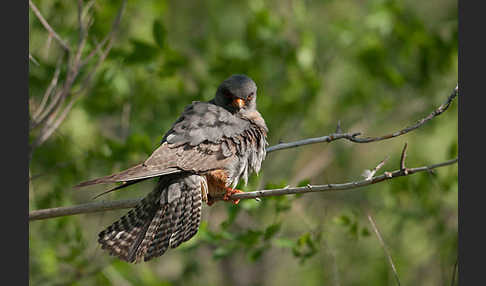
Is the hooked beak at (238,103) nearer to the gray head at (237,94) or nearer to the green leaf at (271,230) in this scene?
the gray head at (237,94)

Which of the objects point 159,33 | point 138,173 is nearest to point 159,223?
point 138,173

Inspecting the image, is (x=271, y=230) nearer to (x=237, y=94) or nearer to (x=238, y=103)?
(x=238, y=103)

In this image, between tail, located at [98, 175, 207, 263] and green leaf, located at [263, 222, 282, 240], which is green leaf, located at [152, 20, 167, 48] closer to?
tail, located at [98, 175, 207, 263]

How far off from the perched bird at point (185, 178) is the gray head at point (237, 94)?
483mm

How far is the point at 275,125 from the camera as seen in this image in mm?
7707

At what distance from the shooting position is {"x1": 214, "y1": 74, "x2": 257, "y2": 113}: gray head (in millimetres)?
5348

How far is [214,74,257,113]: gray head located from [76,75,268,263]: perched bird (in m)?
0.48

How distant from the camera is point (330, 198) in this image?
896 cm

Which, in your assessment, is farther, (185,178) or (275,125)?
(275,125)

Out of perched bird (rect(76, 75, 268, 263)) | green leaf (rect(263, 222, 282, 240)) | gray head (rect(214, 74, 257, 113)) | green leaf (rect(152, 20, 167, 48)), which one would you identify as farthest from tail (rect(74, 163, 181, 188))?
green leaf (rect(152, 20, 167, 48))

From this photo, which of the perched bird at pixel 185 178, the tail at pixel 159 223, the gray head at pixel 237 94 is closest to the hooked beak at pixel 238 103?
the gray head at pixel 237 94

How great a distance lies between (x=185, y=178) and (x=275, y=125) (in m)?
3.45

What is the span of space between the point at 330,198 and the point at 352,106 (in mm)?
1667

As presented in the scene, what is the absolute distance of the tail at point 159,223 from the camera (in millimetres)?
4258
